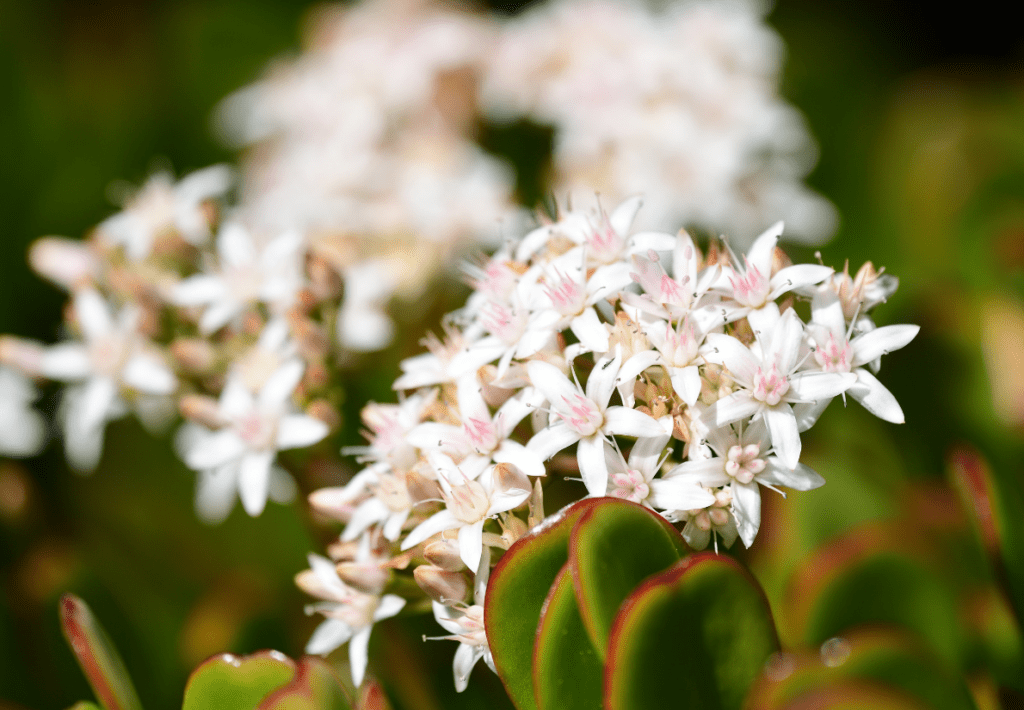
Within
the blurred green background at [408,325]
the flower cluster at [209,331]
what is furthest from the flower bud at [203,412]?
the blurred green background at [408,325]

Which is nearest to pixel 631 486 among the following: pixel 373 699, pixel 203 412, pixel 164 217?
pixel 373 699

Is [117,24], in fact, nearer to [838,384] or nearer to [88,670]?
[88,670]

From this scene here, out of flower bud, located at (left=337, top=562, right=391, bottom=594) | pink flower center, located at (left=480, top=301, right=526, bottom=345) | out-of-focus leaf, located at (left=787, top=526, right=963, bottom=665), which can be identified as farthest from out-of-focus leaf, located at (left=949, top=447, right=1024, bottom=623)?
flower bud, located at (left=337, top=562, right=391, bottom=594)

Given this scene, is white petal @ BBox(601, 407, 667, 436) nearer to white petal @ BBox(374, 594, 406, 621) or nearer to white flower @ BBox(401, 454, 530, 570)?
white flower @ BBox(401, 454, 530, 570)

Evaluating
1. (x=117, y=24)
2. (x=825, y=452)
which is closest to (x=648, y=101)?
(x=825, y=452)

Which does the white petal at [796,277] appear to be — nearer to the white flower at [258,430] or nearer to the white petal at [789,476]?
the white petal at [789,476]

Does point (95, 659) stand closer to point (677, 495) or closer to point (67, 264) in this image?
point (677, 495)
